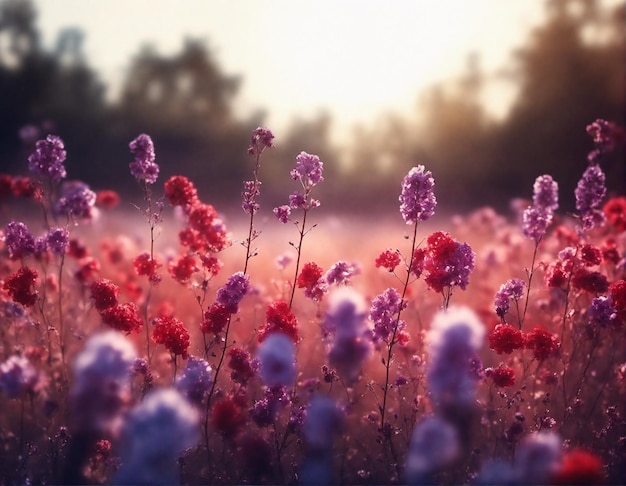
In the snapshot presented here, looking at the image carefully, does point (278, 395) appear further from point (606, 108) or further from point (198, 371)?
point (606, 108)

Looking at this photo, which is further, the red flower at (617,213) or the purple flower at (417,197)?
the red flower at (617,213)

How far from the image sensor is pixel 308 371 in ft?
19.8

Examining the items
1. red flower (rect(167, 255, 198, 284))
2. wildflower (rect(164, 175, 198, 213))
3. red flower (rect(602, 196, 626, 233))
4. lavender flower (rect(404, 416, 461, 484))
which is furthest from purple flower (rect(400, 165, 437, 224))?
red flower (rect(602, 196, 626, 233))

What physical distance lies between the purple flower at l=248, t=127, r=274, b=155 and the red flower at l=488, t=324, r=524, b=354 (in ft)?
7.56

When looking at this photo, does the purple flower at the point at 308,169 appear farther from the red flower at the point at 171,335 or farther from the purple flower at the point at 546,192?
the purple flower at the point at 546,192

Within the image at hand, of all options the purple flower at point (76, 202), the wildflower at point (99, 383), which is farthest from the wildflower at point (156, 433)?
the purple flower at point (76, 202)

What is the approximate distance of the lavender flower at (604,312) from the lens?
4.66 m

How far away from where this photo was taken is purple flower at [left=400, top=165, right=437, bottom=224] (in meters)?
4.29

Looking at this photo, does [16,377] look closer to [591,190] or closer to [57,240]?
[57,240]

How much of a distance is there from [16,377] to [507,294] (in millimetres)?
3649

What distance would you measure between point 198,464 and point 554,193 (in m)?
3.78

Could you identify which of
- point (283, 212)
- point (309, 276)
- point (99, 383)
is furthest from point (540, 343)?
point (99, 383)

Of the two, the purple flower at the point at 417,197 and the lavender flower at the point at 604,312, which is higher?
the purple flower at the point at 417,197

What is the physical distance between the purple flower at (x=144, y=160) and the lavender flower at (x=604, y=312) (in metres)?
3.78
